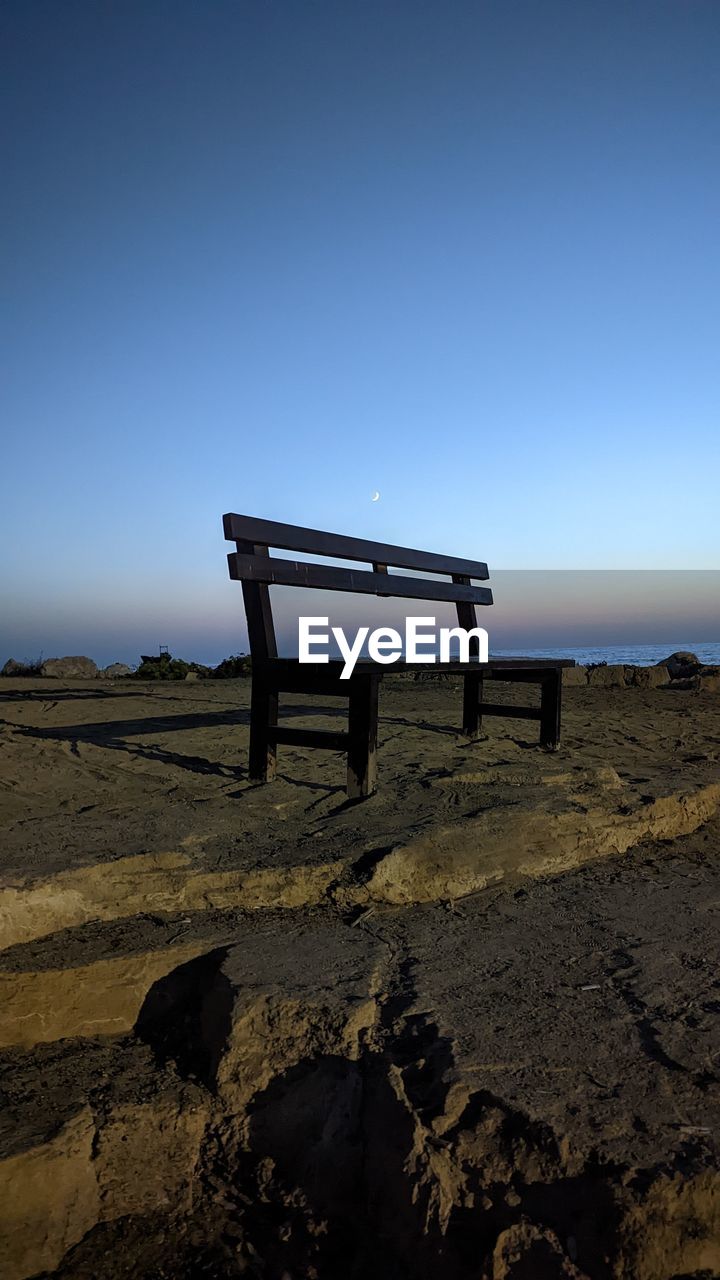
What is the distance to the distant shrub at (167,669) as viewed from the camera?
1336 cm

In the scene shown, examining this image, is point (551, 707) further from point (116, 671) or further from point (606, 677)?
point (116, 671)

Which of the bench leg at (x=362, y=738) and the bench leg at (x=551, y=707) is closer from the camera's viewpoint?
the bench leg at (x=362, y=738)

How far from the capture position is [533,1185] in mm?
1497

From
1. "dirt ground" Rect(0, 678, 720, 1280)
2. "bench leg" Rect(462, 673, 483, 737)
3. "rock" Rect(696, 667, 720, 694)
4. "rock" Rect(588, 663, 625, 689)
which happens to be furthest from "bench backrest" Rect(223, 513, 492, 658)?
"rock" Rect(588, 663, 625, 689)

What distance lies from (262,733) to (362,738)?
27.1 inches

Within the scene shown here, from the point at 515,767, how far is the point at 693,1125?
2613 millimetres

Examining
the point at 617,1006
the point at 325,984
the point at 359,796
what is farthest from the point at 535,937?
the point at 359,796

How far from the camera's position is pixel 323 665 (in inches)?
148

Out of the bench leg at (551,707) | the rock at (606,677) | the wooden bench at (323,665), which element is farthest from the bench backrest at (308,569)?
the rock at (606,677)

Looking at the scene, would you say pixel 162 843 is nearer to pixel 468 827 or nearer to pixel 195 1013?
pixel 195 1013

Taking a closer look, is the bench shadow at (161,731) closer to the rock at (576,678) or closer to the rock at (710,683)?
the rock at (576,678)

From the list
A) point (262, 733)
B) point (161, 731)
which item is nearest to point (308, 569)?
point (262, 733)

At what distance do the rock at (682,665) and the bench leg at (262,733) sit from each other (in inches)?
344

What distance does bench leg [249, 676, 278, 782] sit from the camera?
13.4 ft
